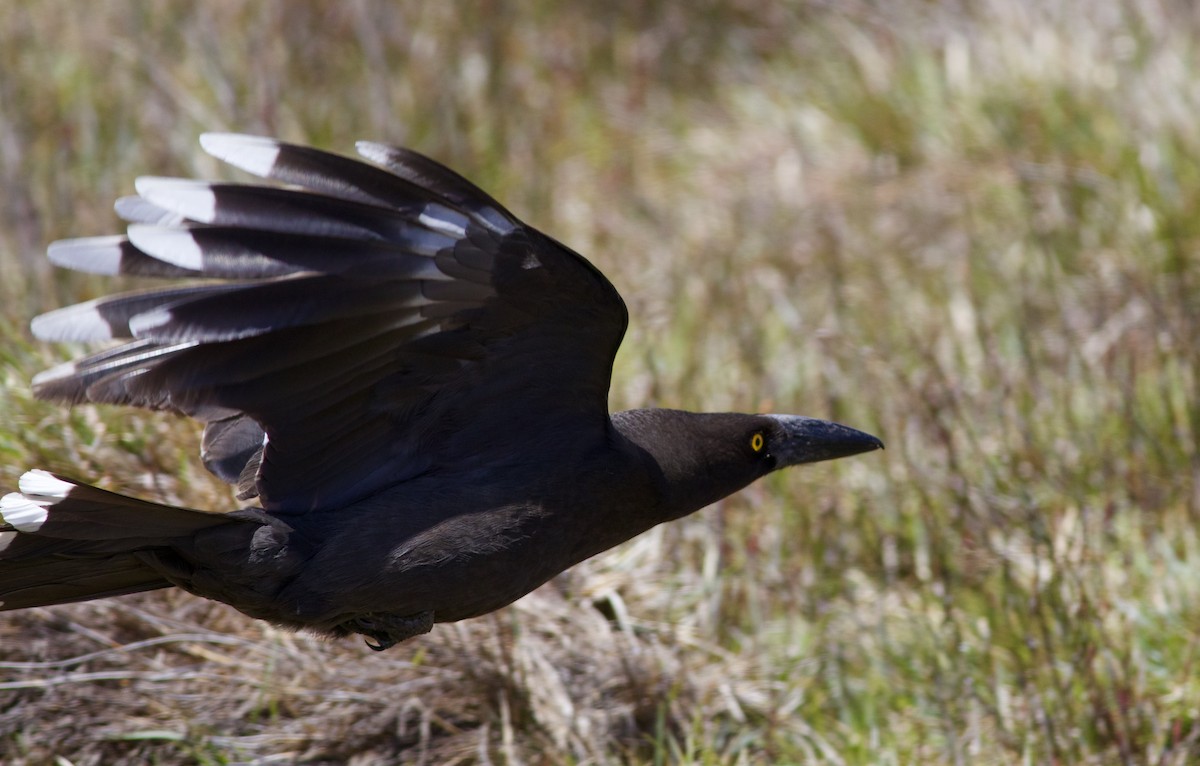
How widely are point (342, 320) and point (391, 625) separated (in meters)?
0.78

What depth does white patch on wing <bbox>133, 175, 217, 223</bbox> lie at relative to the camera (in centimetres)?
323

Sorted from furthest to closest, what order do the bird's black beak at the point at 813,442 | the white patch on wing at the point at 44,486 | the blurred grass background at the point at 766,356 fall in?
the blurred grass background at the point at 766,356, the bird's black beak at the point at 813,442, the white patch on wing at the point at 44,486

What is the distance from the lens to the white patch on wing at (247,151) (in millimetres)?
3232

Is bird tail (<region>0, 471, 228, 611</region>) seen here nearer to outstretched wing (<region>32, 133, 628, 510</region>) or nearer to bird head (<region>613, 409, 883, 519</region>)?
outstretched wing (<region>32, 133, 628, 510</region>)

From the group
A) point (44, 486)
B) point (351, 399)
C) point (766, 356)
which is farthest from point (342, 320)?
point (766, 356)

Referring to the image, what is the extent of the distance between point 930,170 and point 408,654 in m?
4.40

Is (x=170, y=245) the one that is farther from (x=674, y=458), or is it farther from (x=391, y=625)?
(x=674, y=458)

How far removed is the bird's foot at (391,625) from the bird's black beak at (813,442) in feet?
3.69

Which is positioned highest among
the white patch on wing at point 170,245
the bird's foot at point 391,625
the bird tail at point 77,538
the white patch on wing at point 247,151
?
the white patch on wing at point 247,151

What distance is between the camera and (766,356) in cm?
681

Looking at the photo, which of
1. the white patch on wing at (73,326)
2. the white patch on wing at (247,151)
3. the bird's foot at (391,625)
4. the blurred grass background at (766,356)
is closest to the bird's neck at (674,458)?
the bird's foot at (391,625)

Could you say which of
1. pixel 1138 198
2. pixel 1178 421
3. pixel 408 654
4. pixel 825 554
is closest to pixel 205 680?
pixel 408 654

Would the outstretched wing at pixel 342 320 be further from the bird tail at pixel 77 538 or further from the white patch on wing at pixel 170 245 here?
the bird tail at pixel 77 538

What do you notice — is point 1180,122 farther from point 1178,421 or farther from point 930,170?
point 1178,421
